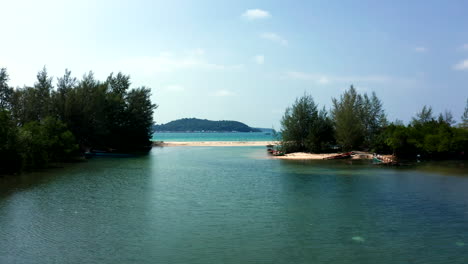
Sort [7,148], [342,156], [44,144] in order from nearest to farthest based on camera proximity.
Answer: [7,148], [44,144], [342,156]

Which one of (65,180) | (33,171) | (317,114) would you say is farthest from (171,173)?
(317,114)

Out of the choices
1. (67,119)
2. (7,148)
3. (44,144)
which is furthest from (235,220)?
(67,119)

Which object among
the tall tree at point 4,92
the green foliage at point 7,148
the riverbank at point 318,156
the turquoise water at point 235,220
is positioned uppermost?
the tall tree at point 4,92

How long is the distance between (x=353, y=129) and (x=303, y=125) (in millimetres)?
7207

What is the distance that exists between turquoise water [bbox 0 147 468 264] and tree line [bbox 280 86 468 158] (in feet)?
64.7

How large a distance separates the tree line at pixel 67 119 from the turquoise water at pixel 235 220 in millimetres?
6882

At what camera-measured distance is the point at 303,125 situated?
57.4m

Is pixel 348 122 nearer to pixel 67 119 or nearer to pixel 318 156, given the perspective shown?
pixel 318 156

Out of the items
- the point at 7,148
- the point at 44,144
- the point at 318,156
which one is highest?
the point at 44,144

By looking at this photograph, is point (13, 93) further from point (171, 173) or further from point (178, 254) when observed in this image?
point (178, 254)

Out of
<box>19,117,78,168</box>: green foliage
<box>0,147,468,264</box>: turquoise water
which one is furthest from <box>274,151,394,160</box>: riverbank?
<box>19,117,78,168</box>: green foliage

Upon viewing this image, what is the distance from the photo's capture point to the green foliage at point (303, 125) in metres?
56.8

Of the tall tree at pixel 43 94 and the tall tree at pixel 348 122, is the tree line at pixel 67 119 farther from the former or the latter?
the tall tree at pixel 348 122

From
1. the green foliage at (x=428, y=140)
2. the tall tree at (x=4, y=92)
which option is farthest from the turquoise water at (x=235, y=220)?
the tall tree at (x=4, y=92)
